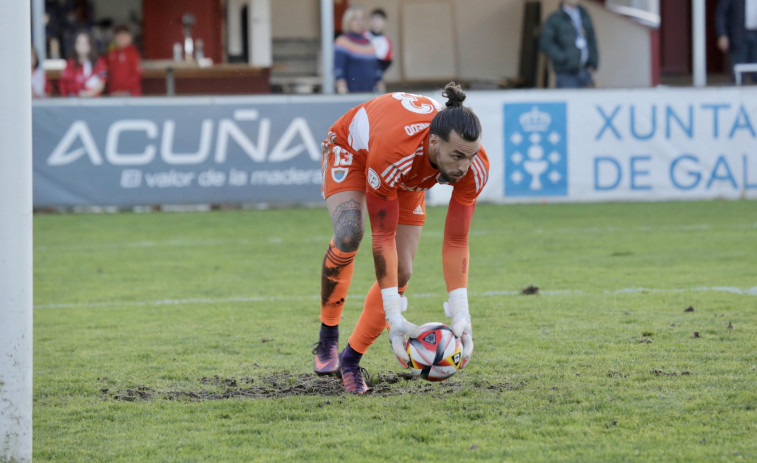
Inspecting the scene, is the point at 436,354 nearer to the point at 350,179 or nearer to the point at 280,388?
the point at 280,388

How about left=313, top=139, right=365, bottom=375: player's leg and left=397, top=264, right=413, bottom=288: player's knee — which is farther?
left=397, top=264, right=413, bottom=288: player's knee

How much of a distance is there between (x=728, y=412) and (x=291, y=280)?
4957mm

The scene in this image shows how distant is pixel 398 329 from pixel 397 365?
3.09 feet

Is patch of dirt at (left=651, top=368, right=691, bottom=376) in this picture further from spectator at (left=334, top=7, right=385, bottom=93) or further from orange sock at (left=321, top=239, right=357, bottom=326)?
spectator at (left=334, top=7, right=385, bottom=93)

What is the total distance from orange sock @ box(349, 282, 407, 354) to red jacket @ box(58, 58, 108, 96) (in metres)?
12.0

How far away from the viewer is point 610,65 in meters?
22.1

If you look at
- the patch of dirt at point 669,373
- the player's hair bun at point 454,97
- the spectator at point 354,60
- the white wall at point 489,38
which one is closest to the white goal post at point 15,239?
the player's hair bun at point 454,97

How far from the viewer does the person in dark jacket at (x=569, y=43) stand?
51.1 ft

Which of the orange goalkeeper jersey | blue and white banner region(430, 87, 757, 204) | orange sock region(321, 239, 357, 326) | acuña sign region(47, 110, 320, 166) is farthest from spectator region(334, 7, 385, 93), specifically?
the orange goalkeeper jersey

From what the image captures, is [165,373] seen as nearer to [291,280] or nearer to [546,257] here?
[291,280]

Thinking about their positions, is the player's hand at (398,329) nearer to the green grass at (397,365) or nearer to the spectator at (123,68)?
the green grass at (397,365)

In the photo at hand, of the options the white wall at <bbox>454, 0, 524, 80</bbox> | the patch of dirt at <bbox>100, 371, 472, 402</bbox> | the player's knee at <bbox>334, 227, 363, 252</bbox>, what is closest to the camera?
the patch of dirt at <bbox>100, 371, 472, 402</bbox>

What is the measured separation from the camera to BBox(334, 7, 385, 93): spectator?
48.2 ft

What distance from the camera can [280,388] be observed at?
5.02 metres
